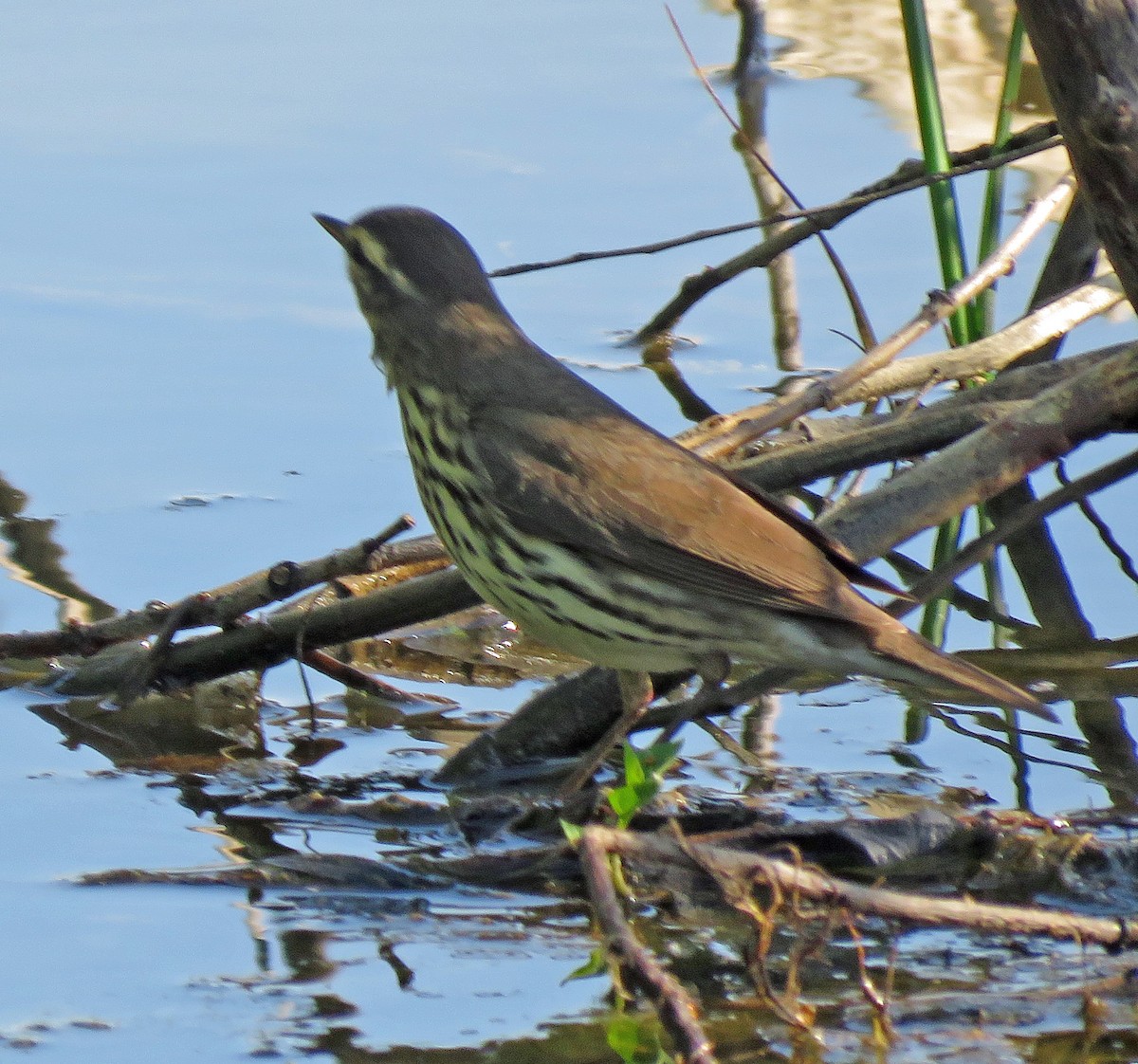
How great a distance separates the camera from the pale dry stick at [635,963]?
3.04 metres

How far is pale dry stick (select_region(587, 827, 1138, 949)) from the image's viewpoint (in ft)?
11.4

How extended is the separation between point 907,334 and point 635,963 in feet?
11.0

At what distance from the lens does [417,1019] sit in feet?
11.8

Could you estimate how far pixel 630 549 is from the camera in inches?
187

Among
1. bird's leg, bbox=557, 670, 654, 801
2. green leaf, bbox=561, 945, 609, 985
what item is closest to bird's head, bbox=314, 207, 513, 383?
bird's leg, bbox=557, 670, 654, 801

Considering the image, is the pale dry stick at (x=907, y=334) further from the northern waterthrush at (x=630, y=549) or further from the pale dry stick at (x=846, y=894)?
the pale dry stick at (x=846, y=894)

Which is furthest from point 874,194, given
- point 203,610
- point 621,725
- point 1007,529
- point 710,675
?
point 203,610

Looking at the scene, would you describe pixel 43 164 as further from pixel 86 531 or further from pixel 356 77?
pixel 86 531

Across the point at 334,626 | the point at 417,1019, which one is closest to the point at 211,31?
the point at 334,626

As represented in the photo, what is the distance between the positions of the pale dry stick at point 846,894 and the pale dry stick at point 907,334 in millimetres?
2357

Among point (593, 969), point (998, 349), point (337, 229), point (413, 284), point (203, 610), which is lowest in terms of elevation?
point (593, 969)

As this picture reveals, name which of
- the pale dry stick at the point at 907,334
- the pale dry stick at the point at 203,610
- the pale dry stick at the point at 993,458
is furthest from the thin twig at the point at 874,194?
the pale dry stick at the point at 203,610

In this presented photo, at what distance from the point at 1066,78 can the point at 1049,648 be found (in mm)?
1686

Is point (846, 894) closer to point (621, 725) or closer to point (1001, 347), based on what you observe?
point (621, 725)
